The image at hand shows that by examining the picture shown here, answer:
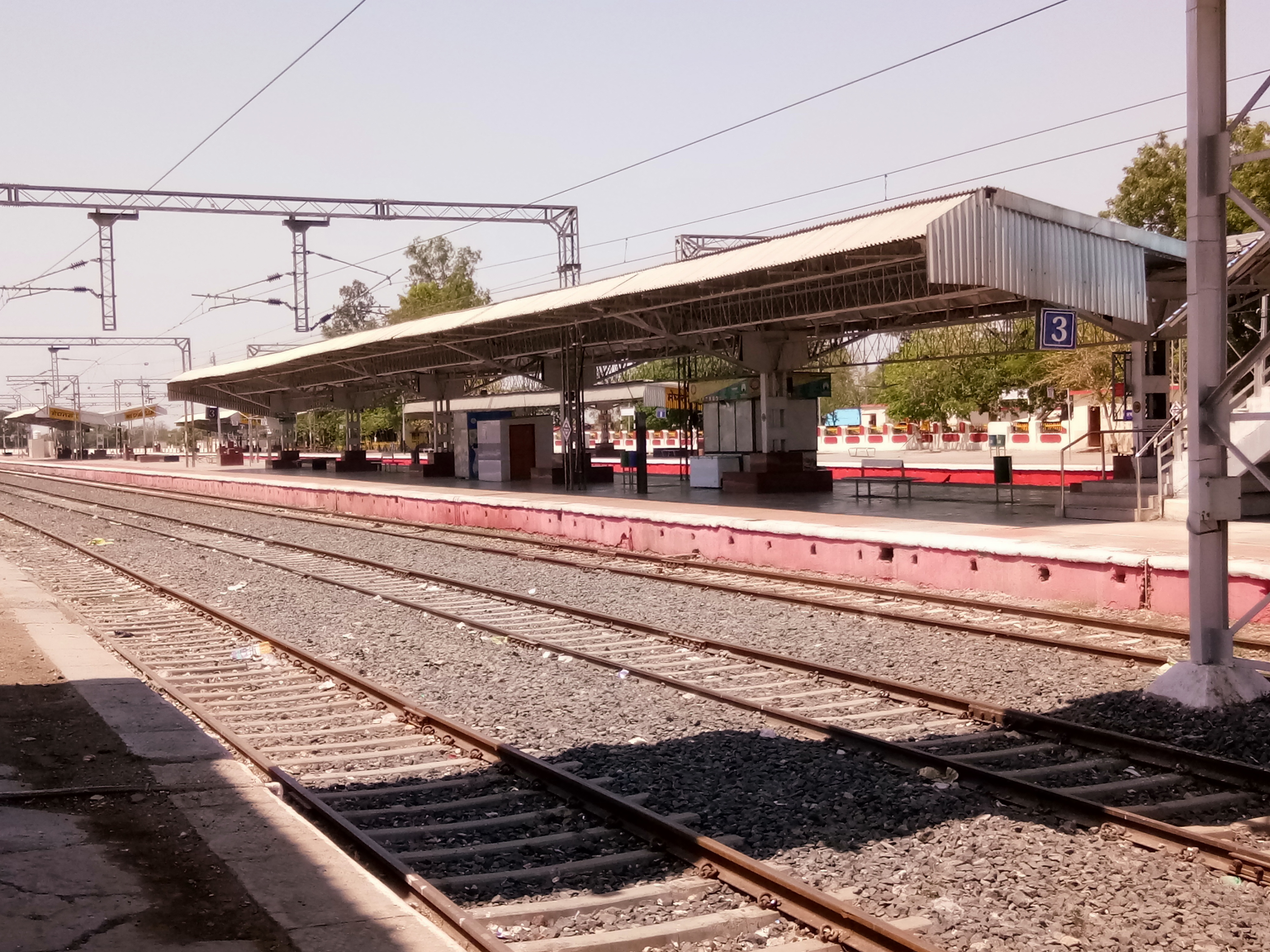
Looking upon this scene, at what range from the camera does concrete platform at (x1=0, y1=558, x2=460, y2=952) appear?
4.18 meters

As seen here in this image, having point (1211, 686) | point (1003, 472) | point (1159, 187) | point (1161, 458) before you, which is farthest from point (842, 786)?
point (1159, 187)

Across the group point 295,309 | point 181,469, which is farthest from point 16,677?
point 181,469

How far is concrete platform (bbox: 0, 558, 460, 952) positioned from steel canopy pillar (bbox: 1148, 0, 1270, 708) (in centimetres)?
585

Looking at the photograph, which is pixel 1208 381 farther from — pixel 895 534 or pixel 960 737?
pixel 895 534

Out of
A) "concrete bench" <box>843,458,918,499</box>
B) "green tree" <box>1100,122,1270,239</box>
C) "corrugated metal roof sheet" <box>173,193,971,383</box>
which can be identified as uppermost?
"green tree" <box>1100,122,1270,239</box>

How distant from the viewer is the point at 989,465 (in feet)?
125

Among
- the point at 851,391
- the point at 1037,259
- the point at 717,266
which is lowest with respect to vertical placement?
the point at 1037,259

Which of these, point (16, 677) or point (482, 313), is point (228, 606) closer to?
point (16, 677)

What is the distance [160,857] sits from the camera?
5.08 metres

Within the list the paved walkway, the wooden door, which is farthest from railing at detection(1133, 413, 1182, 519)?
the wooden door

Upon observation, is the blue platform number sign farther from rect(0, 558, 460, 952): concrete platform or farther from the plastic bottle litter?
rect(0, 558, 460, 952): concrete platform

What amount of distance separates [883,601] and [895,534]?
2140 millimetres

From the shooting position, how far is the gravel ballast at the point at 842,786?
4.67 meters

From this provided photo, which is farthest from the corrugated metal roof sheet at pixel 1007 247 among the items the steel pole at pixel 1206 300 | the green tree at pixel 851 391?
the green tree at pixel 851 391
